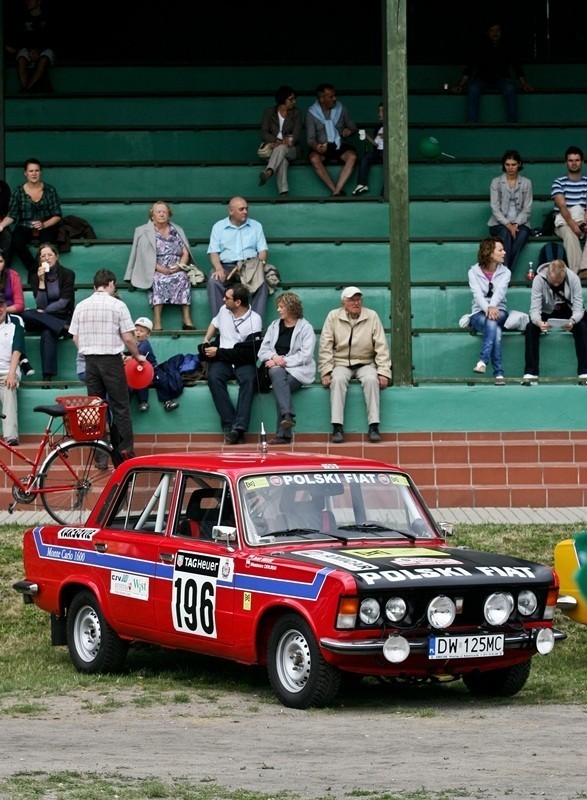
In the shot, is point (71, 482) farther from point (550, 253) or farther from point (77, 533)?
point (550, 253)

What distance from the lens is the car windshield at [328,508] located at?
1037cm

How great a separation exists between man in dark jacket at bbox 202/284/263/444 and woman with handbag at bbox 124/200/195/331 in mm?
1485

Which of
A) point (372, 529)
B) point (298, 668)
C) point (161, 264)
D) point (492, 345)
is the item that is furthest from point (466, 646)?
point (161, 264)

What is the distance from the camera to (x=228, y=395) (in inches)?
707

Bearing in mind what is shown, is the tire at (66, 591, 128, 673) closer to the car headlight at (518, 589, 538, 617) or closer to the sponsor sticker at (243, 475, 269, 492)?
the sponsor sticker at (243, 475, 269, 492)

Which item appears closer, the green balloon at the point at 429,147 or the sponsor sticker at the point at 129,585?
the sponsor sticker at the point at 129,585

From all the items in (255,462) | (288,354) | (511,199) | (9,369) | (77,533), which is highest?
(511,199)

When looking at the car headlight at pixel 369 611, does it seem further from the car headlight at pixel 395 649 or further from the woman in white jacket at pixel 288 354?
the woman in white jacket at pixel 288 354

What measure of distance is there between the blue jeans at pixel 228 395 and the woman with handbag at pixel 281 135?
4686 millimetres

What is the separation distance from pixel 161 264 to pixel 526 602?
1079cm

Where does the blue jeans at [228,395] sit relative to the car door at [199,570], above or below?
above

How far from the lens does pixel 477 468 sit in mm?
17047

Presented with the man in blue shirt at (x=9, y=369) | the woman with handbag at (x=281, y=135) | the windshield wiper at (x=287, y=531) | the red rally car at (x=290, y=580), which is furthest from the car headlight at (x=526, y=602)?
the woman with handbag at (x=281, y=135)

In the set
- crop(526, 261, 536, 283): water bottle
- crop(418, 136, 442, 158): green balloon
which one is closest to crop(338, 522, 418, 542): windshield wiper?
crop(526, 261, 536, 283): water bottle
